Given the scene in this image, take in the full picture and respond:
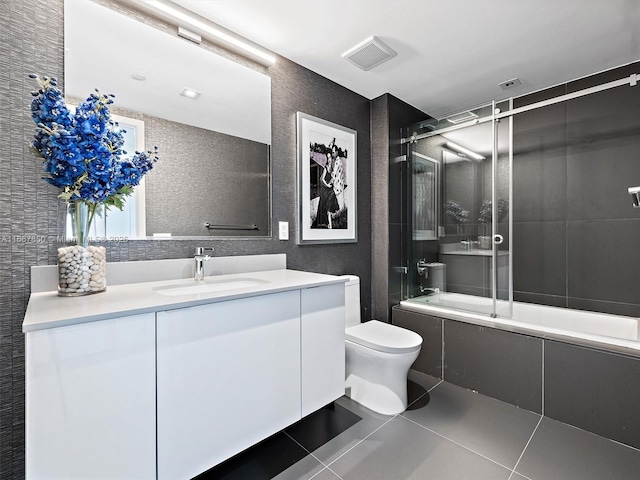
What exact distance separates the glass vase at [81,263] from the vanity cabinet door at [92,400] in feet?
1.24

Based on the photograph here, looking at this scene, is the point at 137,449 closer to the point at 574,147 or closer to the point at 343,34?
the point at 343,34

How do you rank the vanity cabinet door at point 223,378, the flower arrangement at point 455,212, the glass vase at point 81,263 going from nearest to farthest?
the vanity cabinet door at point 223,378 < the glass vase at point 81,263 < the flower arrangement at point 455,212

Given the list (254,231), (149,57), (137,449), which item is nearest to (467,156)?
(254,231)

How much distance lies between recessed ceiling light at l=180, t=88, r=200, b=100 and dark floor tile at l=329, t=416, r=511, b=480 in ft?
6.44

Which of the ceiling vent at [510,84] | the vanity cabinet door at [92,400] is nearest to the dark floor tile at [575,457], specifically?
the vanity cabinet door at [92,400]

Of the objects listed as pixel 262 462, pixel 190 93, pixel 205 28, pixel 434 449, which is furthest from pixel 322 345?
pixel 205 28

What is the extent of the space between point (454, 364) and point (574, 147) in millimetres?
1933

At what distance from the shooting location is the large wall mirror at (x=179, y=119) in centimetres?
137

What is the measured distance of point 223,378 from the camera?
116 centimetres

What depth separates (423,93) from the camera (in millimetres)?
2537

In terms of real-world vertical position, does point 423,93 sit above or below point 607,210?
above

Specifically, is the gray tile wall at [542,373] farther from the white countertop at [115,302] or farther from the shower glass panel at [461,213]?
the white countertop at [115,302]

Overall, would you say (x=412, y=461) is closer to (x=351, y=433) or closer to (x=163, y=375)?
(x=351, y=433)

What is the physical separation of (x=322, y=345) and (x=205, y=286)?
647 mm
